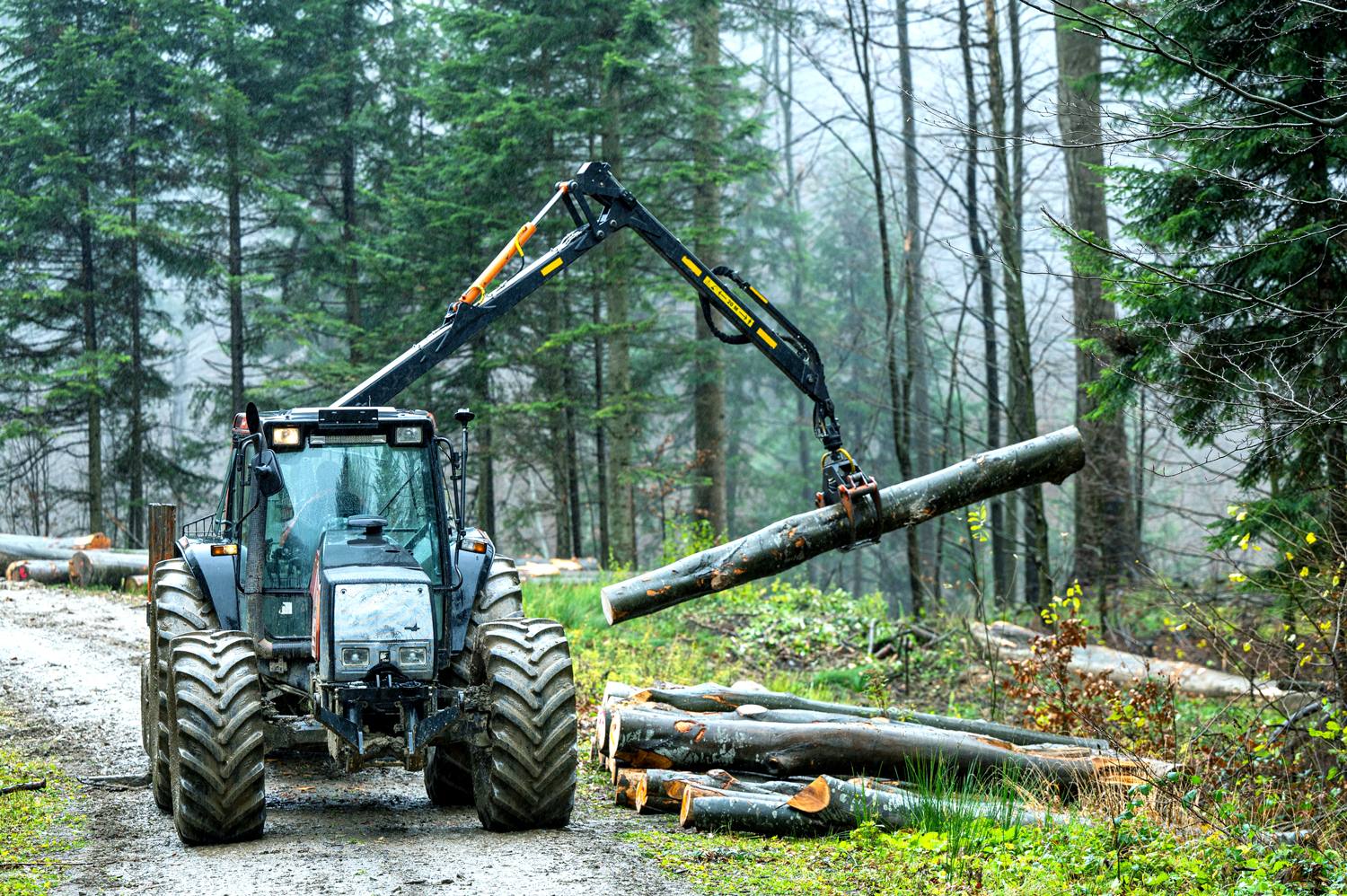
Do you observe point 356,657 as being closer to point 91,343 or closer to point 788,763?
point 788,763

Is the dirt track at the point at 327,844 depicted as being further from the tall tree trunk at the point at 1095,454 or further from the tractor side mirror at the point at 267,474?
the tall tree trunk at the point at 1095,454

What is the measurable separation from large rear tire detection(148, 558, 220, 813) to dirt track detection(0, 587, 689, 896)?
0.94 ft

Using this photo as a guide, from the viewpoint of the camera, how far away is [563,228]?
25.6m

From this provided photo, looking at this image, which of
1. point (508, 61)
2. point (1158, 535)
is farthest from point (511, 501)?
point (508, 61)

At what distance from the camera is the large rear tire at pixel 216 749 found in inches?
281

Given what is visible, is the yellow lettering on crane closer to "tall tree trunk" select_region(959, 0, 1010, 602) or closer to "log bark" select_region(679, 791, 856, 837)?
"log bark" select_region(679, 791, 856, 837)

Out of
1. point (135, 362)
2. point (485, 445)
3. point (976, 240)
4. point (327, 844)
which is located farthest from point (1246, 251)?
point (135, 362)

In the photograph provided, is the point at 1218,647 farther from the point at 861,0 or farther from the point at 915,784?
the point at 861,0

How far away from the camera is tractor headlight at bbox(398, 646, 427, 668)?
A: 7.45 m

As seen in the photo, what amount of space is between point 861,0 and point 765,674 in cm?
1024

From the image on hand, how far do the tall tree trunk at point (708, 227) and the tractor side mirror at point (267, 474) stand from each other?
53.0 feet

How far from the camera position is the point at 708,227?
23938mm

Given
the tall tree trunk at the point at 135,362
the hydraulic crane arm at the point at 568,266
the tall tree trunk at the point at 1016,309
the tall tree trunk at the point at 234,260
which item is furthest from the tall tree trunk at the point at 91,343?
the hydraulic crane arm at the point at 568,266

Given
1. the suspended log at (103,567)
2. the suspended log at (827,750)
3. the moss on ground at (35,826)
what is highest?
the suspended log at (103,567)
